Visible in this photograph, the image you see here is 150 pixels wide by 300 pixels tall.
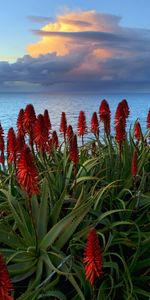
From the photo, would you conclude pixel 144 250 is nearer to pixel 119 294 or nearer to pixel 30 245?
pixel 119 294

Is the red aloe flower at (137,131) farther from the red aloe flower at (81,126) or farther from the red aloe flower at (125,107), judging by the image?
the red aloe flower at (125,107)

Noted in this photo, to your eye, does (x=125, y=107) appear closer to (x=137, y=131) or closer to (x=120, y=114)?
(x=120, y=114)

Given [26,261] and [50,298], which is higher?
[26,261]

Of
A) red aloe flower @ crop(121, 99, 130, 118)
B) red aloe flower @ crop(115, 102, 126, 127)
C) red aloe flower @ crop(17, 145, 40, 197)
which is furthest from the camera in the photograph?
red aloe flower @ crop(121, 99, 130, 118)

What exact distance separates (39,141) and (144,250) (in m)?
1.27

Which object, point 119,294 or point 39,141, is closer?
point 119,294

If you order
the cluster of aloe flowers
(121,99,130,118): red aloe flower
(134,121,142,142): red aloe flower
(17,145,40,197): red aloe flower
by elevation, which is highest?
(121,99,130,118): red aloe flower

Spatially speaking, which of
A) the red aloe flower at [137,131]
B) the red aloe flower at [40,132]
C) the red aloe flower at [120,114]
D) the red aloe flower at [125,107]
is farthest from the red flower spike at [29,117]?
the red aloe flower at [137,131]

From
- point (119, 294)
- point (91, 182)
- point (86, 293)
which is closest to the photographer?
point (86, 293)

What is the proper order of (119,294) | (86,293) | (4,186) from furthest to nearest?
1. (4,186)
2. (119,294)
3. (86,293)

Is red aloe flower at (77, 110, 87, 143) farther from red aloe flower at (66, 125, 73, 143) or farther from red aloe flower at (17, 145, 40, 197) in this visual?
red aloe flower at (17, 145, 40, 197)

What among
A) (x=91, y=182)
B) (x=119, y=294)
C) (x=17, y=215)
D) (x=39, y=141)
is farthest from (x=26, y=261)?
(x=91, y=182)

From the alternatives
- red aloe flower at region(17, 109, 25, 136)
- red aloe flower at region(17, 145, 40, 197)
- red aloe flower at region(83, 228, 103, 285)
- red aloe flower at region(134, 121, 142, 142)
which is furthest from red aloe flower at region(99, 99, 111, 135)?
red aloe flower at region(83, 228, 103, 285)

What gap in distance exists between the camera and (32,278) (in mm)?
3439
